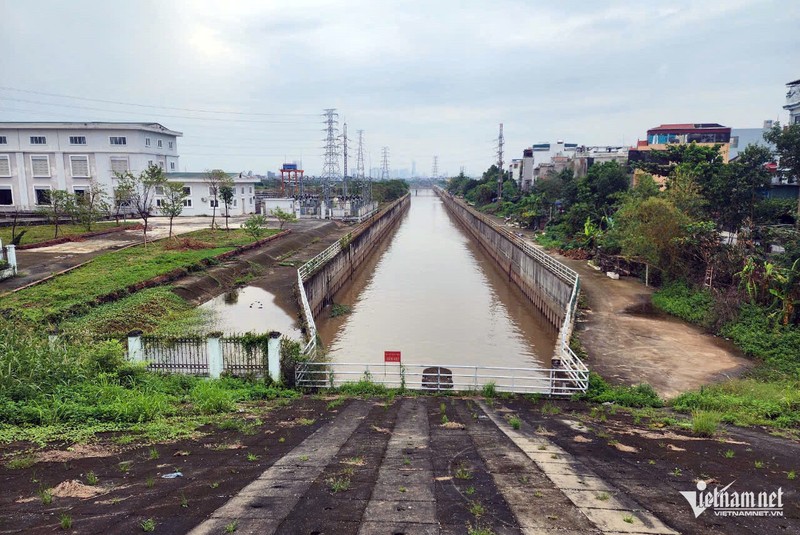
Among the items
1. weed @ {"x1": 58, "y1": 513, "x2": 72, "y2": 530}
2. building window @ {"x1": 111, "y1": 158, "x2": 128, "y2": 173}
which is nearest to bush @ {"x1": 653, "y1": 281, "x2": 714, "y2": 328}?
weed @ {"x1": 58, "y1": 513, "x2": 72, "y2": 530}

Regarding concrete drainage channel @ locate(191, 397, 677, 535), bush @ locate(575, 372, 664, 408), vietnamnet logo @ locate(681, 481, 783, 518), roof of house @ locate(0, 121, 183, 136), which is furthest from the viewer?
roof of house @ locate(0, 121, 183, 136)

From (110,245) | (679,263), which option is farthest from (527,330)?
(110,245)

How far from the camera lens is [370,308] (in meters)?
29.8

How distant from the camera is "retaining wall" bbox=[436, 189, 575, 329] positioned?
25.3 metres

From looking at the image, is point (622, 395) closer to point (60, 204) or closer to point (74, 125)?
point (60, 204)

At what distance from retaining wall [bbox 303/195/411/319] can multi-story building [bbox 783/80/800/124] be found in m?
30.5

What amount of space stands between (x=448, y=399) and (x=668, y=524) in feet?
22.9

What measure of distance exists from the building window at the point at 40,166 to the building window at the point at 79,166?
2316 mm

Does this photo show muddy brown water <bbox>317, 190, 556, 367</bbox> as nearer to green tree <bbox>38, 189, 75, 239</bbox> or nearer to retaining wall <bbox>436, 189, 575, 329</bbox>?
retaining wall <bbox>436, 189, 575, 329</bbox>

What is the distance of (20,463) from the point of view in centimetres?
826

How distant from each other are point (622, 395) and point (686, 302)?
37.6 feet

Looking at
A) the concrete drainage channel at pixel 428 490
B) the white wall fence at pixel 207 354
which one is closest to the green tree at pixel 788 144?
the concrete drainage channel at pixel 428 490

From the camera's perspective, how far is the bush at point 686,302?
20.7 m

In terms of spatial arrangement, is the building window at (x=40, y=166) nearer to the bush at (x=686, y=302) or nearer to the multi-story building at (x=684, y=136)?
the bush at (x=686, y=302)
